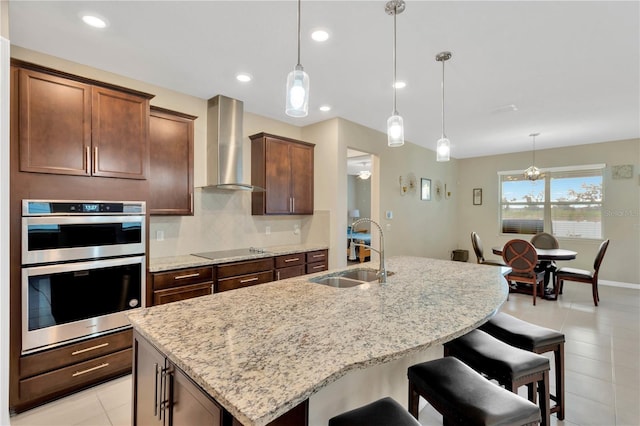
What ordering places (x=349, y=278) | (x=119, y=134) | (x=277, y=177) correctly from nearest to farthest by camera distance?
(x=349, y=278), (x=119, y=134), (x=277, y=177)

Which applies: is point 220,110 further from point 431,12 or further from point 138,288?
point 431,12

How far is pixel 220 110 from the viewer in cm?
349

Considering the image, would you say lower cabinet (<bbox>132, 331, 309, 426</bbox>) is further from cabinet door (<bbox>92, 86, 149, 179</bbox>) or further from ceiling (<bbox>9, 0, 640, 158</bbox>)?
ceiling (<bbox>9, 0, 640, 158</bbox>)

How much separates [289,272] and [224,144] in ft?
5.55

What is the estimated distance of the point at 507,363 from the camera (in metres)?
1.58

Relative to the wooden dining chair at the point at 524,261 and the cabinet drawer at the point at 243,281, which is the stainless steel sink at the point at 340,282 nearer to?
the cabinet drawer at the point at 243,281

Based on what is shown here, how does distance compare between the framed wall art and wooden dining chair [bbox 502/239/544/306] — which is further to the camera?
the framed wall art

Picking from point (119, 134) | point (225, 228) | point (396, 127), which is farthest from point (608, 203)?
point (119, 134)

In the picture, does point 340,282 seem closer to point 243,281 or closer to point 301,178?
point 243,281

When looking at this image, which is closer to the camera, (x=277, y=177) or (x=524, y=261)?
(x=277, y=177)

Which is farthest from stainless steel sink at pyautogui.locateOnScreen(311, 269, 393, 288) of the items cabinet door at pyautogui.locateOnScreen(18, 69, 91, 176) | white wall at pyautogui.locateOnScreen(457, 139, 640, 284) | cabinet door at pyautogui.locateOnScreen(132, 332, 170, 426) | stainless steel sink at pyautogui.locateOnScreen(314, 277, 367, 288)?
white wall at pyautogui.locateOnScreen(457, 139, 640, 284)

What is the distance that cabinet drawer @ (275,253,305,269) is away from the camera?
3.61 m

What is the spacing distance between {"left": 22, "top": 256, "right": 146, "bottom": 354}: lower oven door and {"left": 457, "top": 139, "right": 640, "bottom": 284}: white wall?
710 cm

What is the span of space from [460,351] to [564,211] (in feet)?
19.9
